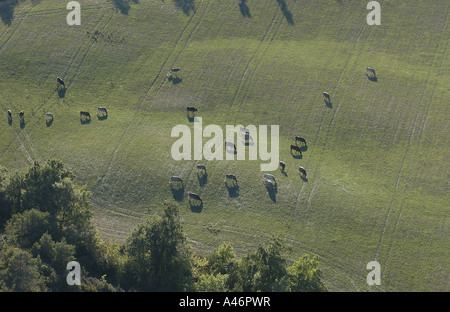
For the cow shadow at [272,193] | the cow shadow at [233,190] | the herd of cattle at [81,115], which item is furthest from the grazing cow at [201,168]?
the herd of cattle at [81,115]

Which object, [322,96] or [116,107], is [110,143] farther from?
[322,96]

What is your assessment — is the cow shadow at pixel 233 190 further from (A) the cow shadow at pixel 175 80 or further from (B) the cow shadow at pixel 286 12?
(B) the cow shadow at pixel 286 12

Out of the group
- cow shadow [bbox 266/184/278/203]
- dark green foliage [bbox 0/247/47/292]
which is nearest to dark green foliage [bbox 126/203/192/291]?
dark green foliage [bbox 0/247/47/292]

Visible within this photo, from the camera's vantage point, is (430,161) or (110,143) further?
(110,143)

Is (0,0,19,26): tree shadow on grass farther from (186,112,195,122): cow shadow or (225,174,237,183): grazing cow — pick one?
(225,174,237,183): grazing cow

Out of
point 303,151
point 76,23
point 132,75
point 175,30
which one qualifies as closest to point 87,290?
point 303,151

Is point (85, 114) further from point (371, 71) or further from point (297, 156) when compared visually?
point (371, 71)

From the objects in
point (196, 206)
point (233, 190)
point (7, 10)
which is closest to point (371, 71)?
point (233, 190)
